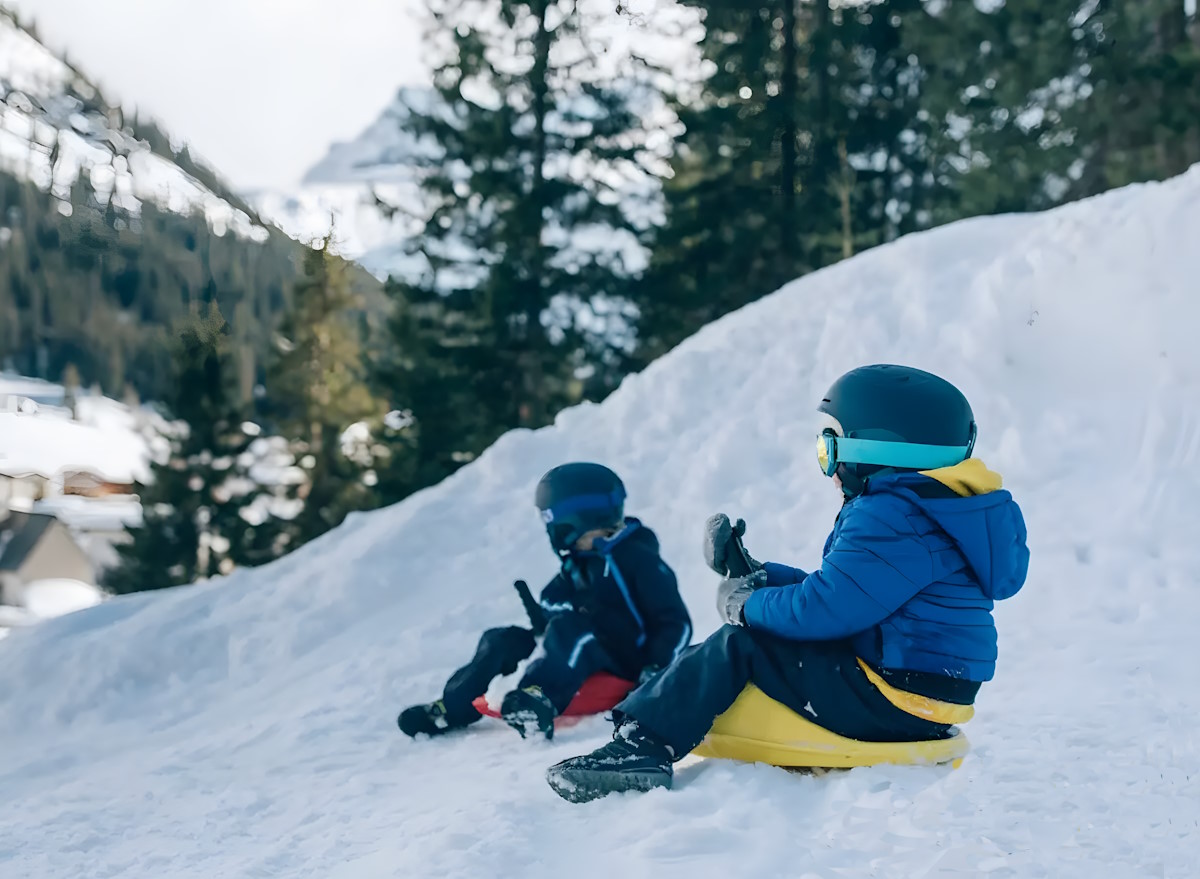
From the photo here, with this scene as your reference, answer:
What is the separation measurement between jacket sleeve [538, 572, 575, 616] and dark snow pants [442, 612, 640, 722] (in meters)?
0.13

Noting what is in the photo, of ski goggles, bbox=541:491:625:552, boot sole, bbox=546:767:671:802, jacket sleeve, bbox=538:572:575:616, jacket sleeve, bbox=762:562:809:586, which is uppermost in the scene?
ski goggles, bbox=541:491:625:552

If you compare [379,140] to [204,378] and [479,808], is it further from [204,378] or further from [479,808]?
[479,808]

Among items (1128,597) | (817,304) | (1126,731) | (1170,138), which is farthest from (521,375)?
(1126,731)

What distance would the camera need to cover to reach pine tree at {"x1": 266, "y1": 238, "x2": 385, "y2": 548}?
71.7ft

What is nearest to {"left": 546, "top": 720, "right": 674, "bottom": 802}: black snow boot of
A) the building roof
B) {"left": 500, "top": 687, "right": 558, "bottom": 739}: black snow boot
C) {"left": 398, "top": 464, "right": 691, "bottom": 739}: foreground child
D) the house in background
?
{"left": 500, "top": 687, "right": 558, "bottom": 739}: black snow boot

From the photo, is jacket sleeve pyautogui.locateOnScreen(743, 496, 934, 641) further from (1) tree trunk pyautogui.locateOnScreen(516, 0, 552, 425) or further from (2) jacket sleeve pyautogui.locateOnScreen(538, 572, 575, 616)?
(1) tree trunk pyautogui.locateOnScreen(516, 0, 552, 425)

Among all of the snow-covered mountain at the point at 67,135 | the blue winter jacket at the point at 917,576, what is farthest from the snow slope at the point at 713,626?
the snow-covered mountain at the point at 67,135

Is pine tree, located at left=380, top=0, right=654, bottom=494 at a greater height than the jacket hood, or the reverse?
pine tree, located at left=380, top=0, right=654, bottom=494

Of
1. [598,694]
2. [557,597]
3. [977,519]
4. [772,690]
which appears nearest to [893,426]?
[977,519]

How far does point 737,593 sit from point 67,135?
7.08 meters

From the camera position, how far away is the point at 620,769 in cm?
276

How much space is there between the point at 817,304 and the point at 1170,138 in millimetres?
9315

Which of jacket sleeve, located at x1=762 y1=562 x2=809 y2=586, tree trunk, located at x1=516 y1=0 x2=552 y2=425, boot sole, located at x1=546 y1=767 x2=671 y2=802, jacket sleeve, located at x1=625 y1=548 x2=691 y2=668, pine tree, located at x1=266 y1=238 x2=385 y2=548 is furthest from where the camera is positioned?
pine tree, located at x1=266 y1=238 x2=385 y2=548

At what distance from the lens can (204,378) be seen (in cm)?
2058
